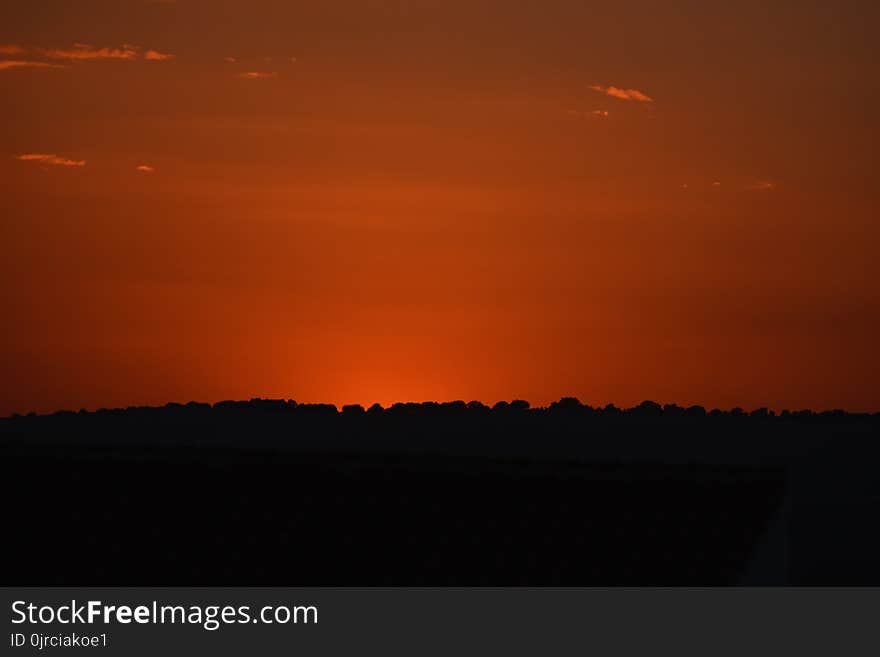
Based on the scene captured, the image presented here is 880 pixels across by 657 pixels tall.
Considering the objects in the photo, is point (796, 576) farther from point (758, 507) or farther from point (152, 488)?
point (152, 488)

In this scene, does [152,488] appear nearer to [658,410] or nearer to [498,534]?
[498,534]

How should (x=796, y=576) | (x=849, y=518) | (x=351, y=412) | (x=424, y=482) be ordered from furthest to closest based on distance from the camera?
(x=351, y=412) → (x=849, y=518) → (x=796, y=576) → (x=424, y=482)

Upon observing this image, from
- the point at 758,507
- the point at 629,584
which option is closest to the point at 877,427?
the point at 758,507

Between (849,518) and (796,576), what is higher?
(849,518)

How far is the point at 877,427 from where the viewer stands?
88.4m

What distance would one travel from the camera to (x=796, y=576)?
160 ft

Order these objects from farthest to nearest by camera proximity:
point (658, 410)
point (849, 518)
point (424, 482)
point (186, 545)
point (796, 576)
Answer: point (658, 410)
point (849, 518)
point (796, 576)
point (424, 482)
point (186, 545)

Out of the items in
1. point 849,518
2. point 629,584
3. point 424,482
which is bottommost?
point 629,584

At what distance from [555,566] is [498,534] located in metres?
2.39

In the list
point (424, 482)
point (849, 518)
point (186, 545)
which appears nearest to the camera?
point (186, 545)

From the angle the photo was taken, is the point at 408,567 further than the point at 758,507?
No

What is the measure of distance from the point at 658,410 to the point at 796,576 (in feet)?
129

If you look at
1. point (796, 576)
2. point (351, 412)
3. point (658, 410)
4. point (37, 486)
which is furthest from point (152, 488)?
point (658, 410)

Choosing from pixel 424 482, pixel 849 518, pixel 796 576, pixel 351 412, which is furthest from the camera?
pixel 351 412
